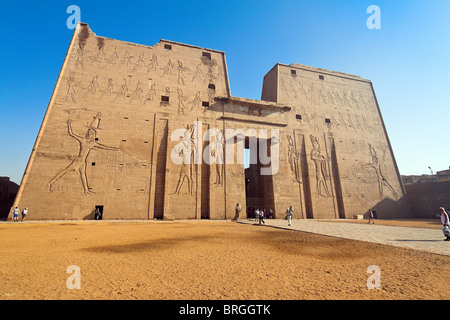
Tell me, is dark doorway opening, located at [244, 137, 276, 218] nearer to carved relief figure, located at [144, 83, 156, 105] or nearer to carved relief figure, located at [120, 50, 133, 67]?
carved relief figure, located at [144, 83, 156, 105]

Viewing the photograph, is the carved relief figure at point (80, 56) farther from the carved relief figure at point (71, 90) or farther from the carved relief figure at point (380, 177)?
the carved relief figure at point (380, 177)

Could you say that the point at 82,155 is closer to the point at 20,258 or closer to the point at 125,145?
the point at 125,145

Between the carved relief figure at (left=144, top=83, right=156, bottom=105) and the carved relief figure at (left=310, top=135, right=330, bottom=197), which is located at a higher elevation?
the carved relief figure at (left=144, top=83, right=156, bottom=105)

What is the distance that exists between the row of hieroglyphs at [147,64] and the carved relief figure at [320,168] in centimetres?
1271

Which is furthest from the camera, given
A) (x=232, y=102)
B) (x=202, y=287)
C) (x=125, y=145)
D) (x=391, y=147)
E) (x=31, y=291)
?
(x=391, y=147)

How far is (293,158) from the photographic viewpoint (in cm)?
2047

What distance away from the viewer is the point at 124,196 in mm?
15578

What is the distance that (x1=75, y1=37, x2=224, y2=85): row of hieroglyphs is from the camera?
1783cm

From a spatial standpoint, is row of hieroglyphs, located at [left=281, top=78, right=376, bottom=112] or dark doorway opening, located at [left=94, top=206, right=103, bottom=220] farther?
row of hieroglyphs, located at [left=281, top=78, right=376, bottom=112]

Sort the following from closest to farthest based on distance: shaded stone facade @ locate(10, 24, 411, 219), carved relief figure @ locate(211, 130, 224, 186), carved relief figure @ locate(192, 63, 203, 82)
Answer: shaded stone facade @ locate(10, 24, 411, 219)
carved relief figure @ locate(211, 130, 224, 186)
carved relief figure @ locate(192, 63, 203, 82)

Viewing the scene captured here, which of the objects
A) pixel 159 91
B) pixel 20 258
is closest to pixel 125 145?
pixel 159 91

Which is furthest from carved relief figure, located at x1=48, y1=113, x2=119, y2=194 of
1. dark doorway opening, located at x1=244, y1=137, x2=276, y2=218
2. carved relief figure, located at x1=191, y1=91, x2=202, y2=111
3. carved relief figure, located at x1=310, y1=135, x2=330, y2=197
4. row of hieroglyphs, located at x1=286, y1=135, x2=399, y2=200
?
carved relief figure, located at x1=310, y1=135, x2=330, y2=197

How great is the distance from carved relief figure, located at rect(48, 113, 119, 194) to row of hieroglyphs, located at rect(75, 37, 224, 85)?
5.36 meters

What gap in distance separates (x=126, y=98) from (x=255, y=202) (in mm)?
15872
